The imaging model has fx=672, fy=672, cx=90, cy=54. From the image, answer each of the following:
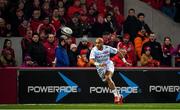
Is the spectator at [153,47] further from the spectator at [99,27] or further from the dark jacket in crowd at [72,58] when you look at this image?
the dark jacket in crowd at [72,58]

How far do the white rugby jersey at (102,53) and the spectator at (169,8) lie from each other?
527cm

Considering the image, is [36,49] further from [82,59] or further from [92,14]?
[92,14]

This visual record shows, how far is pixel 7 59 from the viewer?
21203 mm

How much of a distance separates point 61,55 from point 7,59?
1712mm

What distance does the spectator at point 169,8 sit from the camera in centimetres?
2506

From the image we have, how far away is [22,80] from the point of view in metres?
20.9

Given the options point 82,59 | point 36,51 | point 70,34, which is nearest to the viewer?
point 36,51

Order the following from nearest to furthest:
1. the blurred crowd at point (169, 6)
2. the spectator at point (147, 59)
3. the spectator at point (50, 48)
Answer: the spectator at point (50, 48)
the spectator at point (147, 59)
the blurred crowd at point (169, 6)

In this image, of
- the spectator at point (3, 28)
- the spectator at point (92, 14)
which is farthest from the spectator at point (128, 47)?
the spectator at point (3, 28)

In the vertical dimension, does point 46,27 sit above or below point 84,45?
above

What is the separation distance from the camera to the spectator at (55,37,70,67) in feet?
69.1

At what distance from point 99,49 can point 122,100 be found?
6.10 feet

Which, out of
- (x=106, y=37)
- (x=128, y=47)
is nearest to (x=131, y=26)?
(x=128, y=47)

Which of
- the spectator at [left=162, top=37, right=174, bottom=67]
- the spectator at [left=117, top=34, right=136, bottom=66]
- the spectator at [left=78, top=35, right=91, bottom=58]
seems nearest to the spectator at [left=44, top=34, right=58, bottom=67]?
the spectator at [left=78, top=35, right=91, bottom=58]
